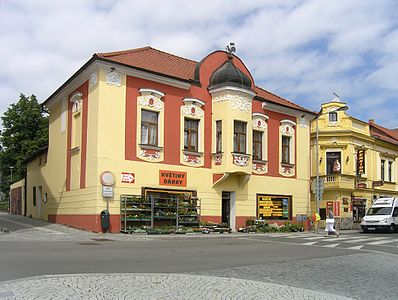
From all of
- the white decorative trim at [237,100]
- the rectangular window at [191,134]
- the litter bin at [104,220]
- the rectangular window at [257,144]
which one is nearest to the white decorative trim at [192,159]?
the rectangular window at [191,134]

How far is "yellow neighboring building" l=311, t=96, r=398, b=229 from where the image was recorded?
4009 cm

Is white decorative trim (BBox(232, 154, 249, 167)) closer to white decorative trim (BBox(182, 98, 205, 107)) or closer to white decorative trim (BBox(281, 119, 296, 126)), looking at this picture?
white decorative trim (BBox(182, 98, 205, 107))

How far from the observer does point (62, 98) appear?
2975 cm

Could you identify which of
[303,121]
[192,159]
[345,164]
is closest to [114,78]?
[192,159]

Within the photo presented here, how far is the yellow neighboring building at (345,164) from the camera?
132 feet

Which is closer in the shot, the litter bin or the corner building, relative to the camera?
the litter bin

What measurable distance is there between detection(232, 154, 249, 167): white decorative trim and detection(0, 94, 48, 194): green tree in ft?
86.6

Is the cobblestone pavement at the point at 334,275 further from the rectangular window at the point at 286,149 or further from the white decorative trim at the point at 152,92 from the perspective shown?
the rectangular window at the point at 286,149

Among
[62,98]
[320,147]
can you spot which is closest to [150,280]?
[62,98]

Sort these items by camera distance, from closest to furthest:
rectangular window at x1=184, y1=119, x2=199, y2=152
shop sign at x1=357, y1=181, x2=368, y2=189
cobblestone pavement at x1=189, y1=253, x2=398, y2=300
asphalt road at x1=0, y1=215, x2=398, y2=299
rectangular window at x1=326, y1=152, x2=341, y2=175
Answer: cobblestone pavement at x1=189, y1=253, x2=398, y2=300, asphalt road at x1=0, y1=215, x2=398, y2=299, rectangular window at x1=184, y1=119, x2=199, y2=152, shop sign at x1=357, y1=181, x2=368, y2=189, rectangular window at x1=326, y1=152, x2=341, y2=175

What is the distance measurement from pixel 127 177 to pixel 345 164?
23328mm

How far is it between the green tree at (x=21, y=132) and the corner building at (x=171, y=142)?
1513 centimetres

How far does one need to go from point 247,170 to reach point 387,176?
24.4 m

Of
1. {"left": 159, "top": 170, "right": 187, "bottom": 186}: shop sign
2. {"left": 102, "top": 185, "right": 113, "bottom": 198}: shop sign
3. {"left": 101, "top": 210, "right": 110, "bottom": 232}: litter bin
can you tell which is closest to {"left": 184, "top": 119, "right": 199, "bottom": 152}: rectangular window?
{"left": 159, "top": 170, "right": 187, "bottom": 186}: shop sign
